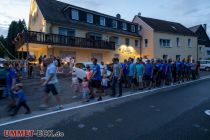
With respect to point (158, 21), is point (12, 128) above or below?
below

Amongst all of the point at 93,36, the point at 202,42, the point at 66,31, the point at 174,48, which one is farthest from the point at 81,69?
the point at 202,42

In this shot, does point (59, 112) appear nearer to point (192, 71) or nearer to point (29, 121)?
point (29, 121)

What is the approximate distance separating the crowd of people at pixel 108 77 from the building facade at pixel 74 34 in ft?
17.8

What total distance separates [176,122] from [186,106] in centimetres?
255

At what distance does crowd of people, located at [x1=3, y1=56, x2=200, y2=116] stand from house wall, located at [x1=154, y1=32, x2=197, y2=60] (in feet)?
62.9

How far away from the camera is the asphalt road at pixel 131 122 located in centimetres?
594

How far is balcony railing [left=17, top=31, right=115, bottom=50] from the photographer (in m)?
24.0

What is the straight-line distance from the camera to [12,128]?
21.3 feet

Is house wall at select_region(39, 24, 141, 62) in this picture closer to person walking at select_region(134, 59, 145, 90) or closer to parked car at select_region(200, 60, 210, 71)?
parked car at select_region(200, 60, 210, 71)

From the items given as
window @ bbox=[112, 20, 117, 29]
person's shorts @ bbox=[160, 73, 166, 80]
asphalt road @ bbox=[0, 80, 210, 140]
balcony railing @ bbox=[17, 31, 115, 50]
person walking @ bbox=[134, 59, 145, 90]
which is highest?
window @ bbox=[112, 20, 117, 29]

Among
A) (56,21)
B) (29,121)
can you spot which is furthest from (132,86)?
(56,21)

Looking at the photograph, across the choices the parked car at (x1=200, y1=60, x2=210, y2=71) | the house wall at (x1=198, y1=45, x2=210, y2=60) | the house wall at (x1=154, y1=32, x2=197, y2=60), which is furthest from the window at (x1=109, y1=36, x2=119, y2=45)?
the house wall at (x1=198, y1=45, x2=210, y2=60)

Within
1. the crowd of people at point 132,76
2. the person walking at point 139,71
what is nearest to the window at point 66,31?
the crowd of people at point 132,76

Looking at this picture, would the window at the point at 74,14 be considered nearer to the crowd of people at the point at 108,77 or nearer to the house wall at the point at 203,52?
the crowd of people at the point at 108,77
